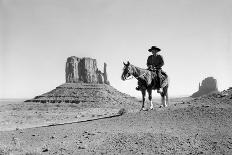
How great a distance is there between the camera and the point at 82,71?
486 feet

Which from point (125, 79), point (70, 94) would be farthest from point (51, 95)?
point (125, 79)

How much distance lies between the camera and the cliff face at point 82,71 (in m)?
145

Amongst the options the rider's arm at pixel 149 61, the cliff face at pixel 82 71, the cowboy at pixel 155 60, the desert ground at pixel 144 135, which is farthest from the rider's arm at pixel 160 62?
the cliff face at pixel 82 71

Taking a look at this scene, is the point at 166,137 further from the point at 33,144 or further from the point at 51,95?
the point at 51,95

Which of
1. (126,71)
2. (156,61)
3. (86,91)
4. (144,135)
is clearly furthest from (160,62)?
(86,91)

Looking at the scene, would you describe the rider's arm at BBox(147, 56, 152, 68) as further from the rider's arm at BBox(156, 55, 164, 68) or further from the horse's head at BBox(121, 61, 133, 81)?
the horse's head at BBox(121, 61, 133, 81)

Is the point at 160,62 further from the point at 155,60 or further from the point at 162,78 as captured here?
the point at 162,78

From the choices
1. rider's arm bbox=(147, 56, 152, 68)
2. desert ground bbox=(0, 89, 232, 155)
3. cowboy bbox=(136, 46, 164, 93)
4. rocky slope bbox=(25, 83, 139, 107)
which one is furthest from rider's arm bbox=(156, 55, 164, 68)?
rocky slope bbox=(25, 83, 139, 107)

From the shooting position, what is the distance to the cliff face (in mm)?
145125

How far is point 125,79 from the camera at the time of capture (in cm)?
1772

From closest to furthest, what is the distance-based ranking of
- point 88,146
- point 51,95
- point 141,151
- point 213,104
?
1. point 141,151
2. point 88,146
3. point 213,104
4. point 51,95

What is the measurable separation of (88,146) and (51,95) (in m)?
100

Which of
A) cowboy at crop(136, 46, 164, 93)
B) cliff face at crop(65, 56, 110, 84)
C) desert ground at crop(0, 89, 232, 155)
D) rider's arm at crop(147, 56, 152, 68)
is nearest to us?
desert ground at crop(0, 89, 232, 155)

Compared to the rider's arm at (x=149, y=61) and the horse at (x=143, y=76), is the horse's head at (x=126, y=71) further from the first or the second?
the rider's arm at (x=149, y=61)
